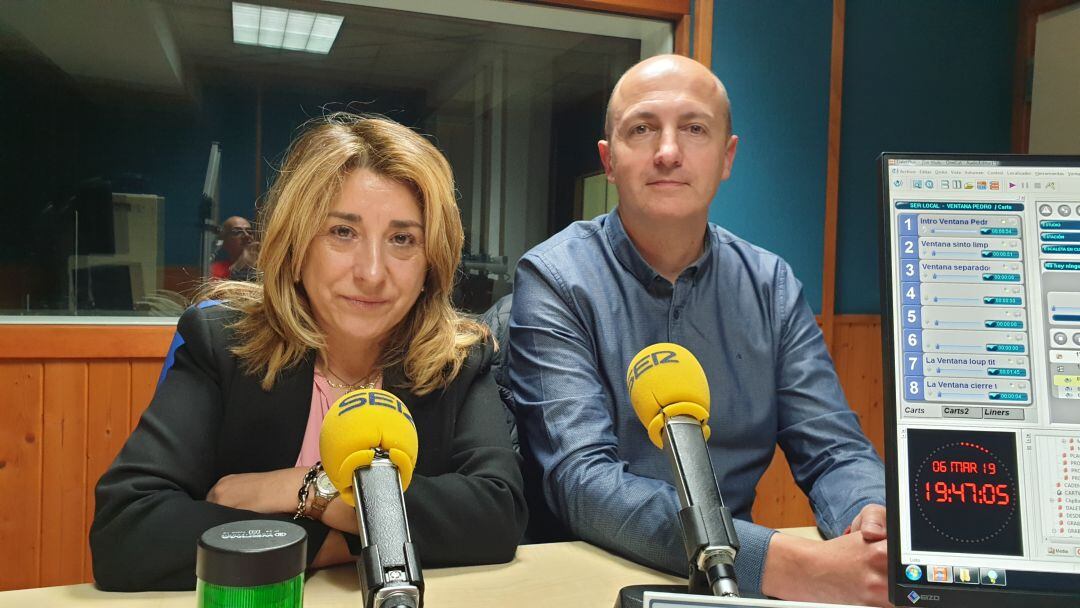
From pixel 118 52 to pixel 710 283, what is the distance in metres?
2.12

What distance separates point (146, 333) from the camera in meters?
2.56

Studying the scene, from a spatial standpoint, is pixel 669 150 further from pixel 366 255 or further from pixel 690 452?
pixel 690 452

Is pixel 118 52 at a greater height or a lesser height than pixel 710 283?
greater

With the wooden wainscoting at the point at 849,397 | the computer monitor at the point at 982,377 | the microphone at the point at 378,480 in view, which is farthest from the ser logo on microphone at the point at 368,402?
the wooden wainscoting at the point at 849,397

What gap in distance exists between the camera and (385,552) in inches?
24.0

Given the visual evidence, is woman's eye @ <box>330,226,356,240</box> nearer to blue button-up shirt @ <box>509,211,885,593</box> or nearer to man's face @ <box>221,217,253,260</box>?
blue button-up shirt @ <box>509,211,885,593</box>

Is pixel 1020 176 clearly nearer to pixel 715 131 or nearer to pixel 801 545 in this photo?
pixel 801 545

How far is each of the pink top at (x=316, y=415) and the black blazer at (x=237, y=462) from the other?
1.3 inches

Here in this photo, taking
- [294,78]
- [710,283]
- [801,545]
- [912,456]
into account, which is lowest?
[801,545]

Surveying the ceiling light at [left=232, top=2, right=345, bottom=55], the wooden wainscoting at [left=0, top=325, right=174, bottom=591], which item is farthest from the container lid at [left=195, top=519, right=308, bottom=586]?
the ceiling light at [left=232, top=2, right=345, bottom=55]

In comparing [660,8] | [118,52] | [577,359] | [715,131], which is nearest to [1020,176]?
[577,359]

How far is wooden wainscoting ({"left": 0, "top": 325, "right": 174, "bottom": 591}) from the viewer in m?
2.45

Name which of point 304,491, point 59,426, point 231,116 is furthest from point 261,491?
point 231,116

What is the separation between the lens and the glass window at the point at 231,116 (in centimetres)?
258
